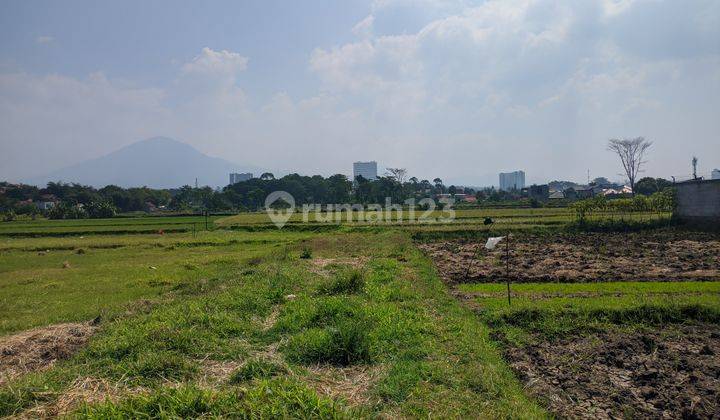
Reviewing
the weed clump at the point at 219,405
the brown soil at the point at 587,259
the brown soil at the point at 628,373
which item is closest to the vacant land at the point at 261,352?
the weed clump at the point at 219,405

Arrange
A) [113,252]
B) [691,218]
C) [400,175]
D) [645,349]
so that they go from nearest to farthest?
1. [645,349]
2. [113,252]
3. [691,218]
4. [400,175]

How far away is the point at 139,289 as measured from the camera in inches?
504

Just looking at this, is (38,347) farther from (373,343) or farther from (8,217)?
(8,217)

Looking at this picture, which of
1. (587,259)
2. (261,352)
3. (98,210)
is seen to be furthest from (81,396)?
(98,210)

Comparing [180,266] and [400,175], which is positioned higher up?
[400,175]

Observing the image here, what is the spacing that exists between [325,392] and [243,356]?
1.64 metres

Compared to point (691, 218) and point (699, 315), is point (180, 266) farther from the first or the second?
point (691, 218)

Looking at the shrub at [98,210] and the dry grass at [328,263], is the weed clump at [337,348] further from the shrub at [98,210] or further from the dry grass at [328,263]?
the shrub at [98,210]

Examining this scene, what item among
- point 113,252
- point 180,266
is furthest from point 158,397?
point 113,252

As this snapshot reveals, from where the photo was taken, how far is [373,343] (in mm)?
6359

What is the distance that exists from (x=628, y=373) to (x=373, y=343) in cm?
333

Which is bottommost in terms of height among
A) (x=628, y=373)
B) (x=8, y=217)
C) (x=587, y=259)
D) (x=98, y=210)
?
(x=628, y=373)

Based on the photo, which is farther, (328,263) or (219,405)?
(328,263)

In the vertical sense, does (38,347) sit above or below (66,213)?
below
